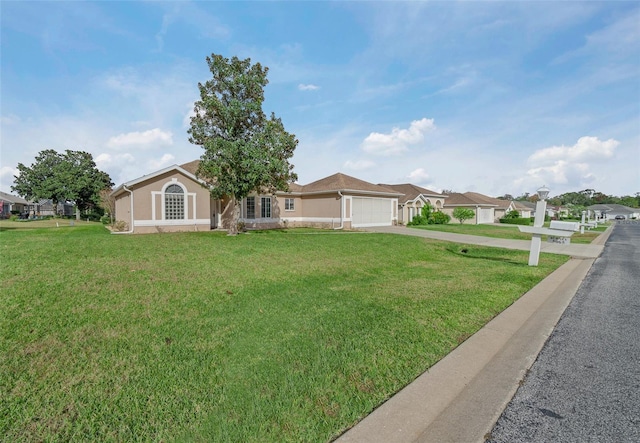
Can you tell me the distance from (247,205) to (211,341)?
17.8 meters

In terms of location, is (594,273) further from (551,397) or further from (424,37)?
(424,37)

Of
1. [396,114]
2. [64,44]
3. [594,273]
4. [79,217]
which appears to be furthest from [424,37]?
[79,217]

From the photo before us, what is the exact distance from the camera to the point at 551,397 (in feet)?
8.72

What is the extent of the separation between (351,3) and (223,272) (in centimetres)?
1107

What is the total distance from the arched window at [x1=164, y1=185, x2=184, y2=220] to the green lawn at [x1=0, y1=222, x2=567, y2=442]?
887 centimetres

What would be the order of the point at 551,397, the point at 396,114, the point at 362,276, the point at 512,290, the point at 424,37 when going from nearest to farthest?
the point at 551,397
the point at 512,290
the point at 362,276
the point at 424,37
the point at 396,114

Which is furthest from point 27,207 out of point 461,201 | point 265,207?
point 461,201

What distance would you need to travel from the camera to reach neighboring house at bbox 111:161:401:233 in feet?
53.2

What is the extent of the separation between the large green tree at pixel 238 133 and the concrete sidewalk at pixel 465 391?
12.2m

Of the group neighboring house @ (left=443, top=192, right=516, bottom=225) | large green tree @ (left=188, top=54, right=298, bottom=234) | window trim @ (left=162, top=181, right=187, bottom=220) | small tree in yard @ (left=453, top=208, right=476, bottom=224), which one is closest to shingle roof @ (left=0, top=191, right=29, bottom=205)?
window trim @ (left=162, top=181, right=187, bottom=220)

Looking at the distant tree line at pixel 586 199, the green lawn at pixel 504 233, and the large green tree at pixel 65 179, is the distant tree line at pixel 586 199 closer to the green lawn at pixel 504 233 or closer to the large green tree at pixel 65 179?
the green lawn at pixel 504 233

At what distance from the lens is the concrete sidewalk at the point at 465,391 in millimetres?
2219

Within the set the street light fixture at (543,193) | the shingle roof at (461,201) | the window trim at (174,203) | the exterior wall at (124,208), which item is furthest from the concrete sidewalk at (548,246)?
the shingle roof at (461,201)

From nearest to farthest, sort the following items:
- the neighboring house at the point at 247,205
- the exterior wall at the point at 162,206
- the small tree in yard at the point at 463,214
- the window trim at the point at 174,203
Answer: the exterior wall at the point at 162,206
the neighboring house at the point at 247,205
the window trim at the point at 174,203
the small tree in yard at the point at 463,214
